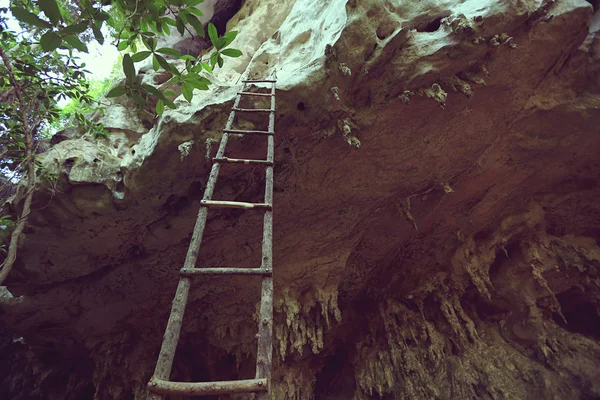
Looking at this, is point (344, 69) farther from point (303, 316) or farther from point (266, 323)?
point (303, 316)

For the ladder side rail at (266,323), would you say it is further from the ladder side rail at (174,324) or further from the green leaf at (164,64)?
the green leaf at (164,64)

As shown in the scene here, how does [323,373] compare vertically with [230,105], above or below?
below

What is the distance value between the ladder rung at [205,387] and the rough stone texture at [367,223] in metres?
2.50

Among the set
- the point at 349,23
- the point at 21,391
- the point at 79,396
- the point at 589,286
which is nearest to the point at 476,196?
the point at 589,286

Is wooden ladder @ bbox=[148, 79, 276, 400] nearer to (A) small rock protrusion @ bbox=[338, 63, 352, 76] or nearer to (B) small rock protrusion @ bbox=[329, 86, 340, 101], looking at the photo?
(B) small rock protrusion @ bbox=[329, 86, 340, 101]

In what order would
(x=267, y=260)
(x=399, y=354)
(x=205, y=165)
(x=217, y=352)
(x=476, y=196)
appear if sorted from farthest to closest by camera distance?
(x=217, y=352), (x=399, y=354), (x=476, y=196), (x=205, y=165), (x=267, y=260)

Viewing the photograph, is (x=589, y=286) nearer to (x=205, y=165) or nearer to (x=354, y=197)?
(x=354, y=197)

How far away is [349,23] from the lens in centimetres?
299

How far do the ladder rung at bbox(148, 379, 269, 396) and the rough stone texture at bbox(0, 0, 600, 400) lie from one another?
2.50 metres

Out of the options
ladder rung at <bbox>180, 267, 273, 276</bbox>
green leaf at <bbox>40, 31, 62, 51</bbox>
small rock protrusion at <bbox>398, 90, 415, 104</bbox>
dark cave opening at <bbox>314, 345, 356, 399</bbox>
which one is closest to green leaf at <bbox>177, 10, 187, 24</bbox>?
green leaf at <bbox>40, 31, 62, 51</bbox>

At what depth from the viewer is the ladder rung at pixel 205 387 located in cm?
133

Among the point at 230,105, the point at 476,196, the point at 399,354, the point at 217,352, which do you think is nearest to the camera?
the point at 230,105

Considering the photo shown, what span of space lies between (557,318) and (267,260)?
5.32 meters

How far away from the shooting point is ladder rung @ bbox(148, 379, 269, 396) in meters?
1.33
